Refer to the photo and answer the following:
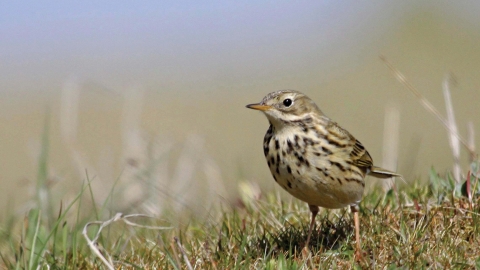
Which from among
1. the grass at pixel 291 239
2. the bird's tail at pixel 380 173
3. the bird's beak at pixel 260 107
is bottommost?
the grass at pixel 291 239

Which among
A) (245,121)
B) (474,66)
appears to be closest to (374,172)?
(245,121)

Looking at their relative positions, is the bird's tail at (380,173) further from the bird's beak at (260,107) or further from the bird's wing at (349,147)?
the bird's beak at (260,107)

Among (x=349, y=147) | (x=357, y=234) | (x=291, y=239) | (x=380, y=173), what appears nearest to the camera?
(x=357, y=234)

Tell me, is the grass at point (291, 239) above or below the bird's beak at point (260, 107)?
below

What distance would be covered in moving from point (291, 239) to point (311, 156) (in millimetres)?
645

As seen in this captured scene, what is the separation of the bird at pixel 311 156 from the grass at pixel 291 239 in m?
0.19

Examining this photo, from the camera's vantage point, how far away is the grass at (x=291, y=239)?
462 cm

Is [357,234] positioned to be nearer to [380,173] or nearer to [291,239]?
[291,239]

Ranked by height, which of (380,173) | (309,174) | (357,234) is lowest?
(357,234)

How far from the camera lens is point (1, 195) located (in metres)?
13.1

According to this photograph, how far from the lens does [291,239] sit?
5.25 m

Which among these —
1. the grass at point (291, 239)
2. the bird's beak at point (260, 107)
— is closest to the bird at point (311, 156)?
the bird's beak at point (260, 107)

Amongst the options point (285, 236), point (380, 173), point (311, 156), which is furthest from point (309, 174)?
point (380, 173)

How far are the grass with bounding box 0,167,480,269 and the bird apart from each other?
188mm
